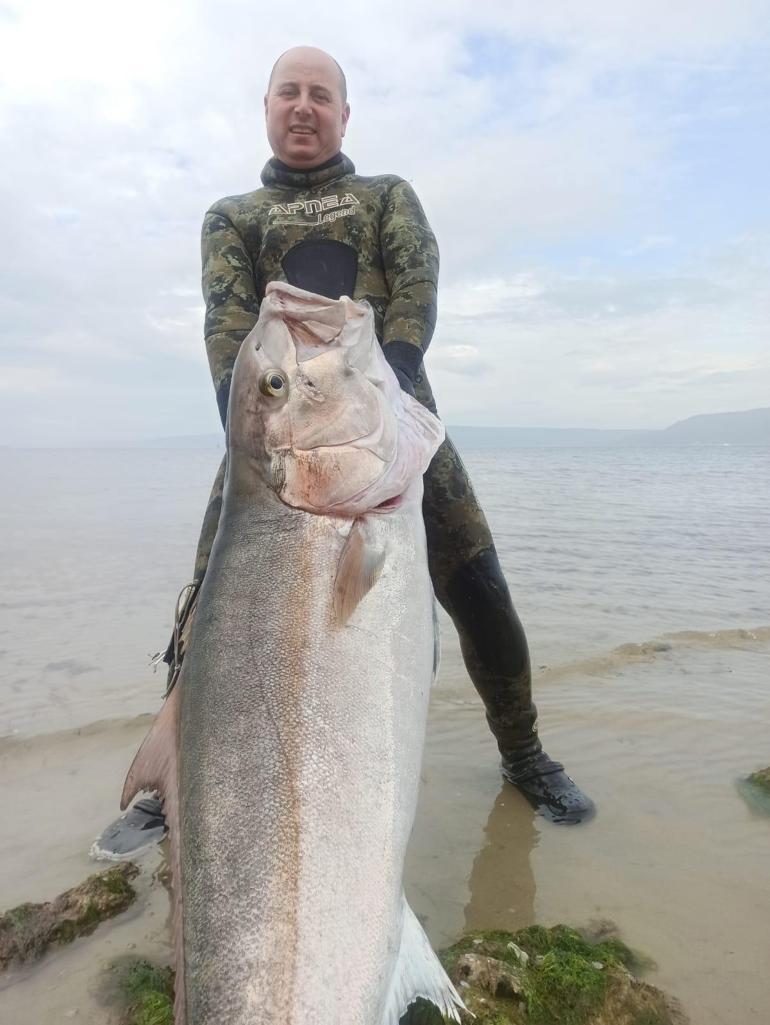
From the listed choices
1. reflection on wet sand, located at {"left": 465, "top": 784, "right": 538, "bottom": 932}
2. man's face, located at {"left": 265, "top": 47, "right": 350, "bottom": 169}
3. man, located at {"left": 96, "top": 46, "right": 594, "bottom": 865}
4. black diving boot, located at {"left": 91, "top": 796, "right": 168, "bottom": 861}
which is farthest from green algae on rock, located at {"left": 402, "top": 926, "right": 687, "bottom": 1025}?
man's face, located at {"left": 265, "top": 47, "right": 350, "bottom": 169}

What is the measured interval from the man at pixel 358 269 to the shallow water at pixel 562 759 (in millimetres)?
421

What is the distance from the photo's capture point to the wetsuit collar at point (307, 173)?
395cm

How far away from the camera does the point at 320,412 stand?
2.23 meters

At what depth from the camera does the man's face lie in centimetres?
376

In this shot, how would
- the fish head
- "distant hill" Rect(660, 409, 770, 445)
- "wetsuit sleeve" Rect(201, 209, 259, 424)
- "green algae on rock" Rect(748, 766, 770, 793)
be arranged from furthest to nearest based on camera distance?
"distant hill" Rect(660, 409, 770, 445) → "green algae on rock" Rect(748, 766, 770, 793) → "wetsuit sleeve" Rect(201, 209, 259, 424) → the fish head

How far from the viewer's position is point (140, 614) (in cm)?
887

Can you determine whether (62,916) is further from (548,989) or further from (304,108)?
(304,108)

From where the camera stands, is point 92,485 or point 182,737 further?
point 92,485

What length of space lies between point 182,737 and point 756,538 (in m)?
15.6

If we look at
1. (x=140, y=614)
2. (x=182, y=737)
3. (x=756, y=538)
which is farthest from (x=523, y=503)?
(x=182, y=737)

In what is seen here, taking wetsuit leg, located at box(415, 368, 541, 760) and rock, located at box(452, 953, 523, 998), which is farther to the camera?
wetsuit leg, located at box(415, 368, 541, 760)

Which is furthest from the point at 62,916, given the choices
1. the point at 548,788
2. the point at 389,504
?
the point at 548,788

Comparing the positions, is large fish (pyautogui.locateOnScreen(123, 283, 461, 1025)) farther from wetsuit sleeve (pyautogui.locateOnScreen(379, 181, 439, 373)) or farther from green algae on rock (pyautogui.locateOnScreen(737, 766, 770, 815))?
green algae on rock (pyautogui.locateOnScreen(737, 766, 770, 815))

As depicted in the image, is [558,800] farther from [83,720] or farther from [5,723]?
[5,723]
